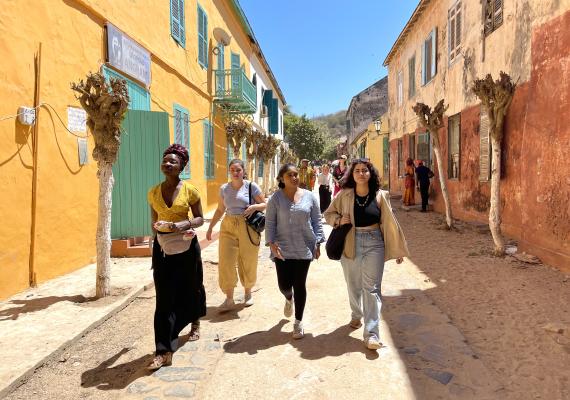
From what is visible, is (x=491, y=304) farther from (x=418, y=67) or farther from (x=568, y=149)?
(x=418, y=67)

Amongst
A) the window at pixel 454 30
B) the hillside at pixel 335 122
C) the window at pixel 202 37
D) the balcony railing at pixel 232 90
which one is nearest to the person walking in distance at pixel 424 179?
the window at pixel 454 30

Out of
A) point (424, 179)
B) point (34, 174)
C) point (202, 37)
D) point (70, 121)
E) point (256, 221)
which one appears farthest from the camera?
point (424, 179)

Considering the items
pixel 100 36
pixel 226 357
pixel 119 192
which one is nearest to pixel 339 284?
pixel 226 357

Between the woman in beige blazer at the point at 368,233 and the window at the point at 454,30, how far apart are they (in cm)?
873

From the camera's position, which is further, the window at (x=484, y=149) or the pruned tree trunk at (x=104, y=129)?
the window at (x=484, y=149)

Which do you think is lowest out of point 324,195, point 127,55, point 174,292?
point 174,292

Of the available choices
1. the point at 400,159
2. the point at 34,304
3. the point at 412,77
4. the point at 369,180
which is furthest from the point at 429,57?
the point at 34,304

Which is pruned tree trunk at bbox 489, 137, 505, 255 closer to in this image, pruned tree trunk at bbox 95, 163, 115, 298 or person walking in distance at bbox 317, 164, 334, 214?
person walking in distance at bbox 317, 164, 334, 214

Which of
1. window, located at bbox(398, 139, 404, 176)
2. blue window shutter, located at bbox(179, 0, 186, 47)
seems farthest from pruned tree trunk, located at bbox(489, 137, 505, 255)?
window, located at bbox(398, 139, 404, 176)

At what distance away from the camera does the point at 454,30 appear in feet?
36.3

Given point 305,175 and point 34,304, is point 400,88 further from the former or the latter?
point 34,304

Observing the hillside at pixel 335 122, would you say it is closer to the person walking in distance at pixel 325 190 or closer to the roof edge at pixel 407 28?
the roof edge at pixel 407 28

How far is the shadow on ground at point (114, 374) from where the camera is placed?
10.2ft

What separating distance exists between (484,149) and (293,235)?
6.88 meters
